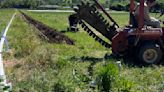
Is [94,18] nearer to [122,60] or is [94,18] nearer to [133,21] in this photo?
[133,21]

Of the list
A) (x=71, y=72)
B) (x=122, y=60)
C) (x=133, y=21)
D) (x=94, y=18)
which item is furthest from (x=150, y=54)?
(x=71, y=72)

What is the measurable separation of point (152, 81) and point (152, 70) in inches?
79.0

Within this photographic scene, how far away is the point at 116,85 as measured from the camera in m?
10.6

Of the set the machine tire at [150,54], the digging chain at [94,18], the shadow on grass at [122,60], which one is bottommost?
the shadow on grass at [122,60]

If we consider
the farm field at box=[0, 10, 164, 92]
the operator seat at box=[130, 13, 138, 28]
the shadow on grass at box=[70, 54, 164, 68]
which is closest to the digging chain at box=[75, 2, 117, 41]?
the operator seat at box=[130, 13, 138, 28]

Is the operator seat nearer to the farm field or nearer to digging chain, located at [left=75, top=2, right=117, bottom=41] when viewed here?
digging chain, located at [left=75, top=2, right=117, bottom=41]

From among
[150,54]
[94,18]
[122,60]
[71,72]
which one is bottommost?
[122,60]

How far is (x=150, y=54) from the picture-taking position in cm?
1591

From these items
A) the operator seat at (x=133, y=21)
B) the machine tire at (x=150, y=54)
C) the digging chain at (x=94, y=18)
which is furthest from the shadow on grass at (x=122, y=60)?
the operator seat at (x=133, y=21)

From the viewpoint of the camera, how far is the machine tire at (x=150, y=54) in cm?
1580

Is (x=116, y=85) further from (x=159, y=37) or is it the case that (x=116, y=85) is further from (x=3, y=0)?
(x=3, y=0)

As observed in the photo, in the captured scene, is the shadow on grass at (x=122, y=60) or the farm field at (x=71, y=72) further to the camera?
the shadow on grass at (x=122, y=60)

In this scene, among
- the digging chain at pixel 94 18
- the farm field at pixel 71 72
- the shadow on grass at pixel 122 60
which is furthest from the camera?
the digging chain at pixel 94 18

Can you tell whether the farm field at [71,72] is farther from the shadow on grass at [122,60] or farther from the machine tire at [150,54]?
the machine tire at [150,54]
